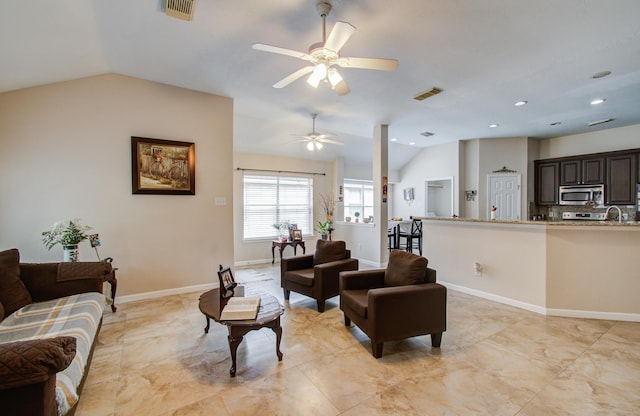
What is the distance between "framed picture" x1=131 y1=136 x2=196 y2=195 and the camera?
149 inches

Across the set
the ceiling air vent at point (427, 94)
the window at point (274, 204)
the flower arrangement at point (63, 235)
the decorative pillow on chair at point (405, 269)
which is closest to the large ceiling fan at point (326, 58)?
the decorative pillow on chair at point (405, 269)

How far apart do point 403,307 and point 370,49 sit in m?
2.55

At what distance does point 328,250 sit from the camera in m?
3.87

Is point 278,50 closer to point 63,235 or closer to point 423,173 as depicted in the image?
point 63,235

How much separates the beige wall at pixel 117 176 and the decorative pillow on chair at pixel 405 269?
105 inches

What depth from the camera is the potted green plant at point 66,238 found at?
316 centimetres

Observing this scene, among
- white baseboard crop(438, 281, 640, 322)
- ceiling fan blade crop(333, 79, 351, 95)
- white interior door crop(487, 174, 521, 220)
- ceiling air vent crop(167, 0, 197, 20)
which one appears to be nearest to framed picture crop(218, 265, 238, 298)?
ceiling fan blade crop(333, 79, 351, 95)

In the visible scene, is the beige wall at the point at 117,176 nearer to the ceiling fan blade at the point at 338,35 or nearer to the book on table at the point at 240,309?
the book on table at the point at 240,309

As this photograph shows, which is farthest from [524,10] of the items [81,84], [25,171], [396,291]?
[25,171]

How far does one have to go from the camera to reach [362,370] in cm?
226

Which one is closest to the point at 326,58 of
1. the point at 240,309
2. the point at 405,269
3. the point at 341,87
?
the point at 341,87

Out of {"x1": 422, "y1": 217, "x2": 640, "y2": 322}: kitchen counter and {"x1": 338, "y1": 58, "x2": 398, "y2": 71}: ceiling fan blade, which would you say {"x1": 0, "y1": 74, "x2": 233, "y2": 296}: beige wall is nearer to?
{"x1": 338, "y1": 58, "x2": 398, "y2": 71}: ceiling fan blade

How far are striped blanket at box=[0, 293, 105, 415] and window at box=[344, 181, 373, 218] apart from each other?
644 cm

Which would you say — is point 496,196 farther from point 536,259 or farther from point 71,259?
point 71,259
